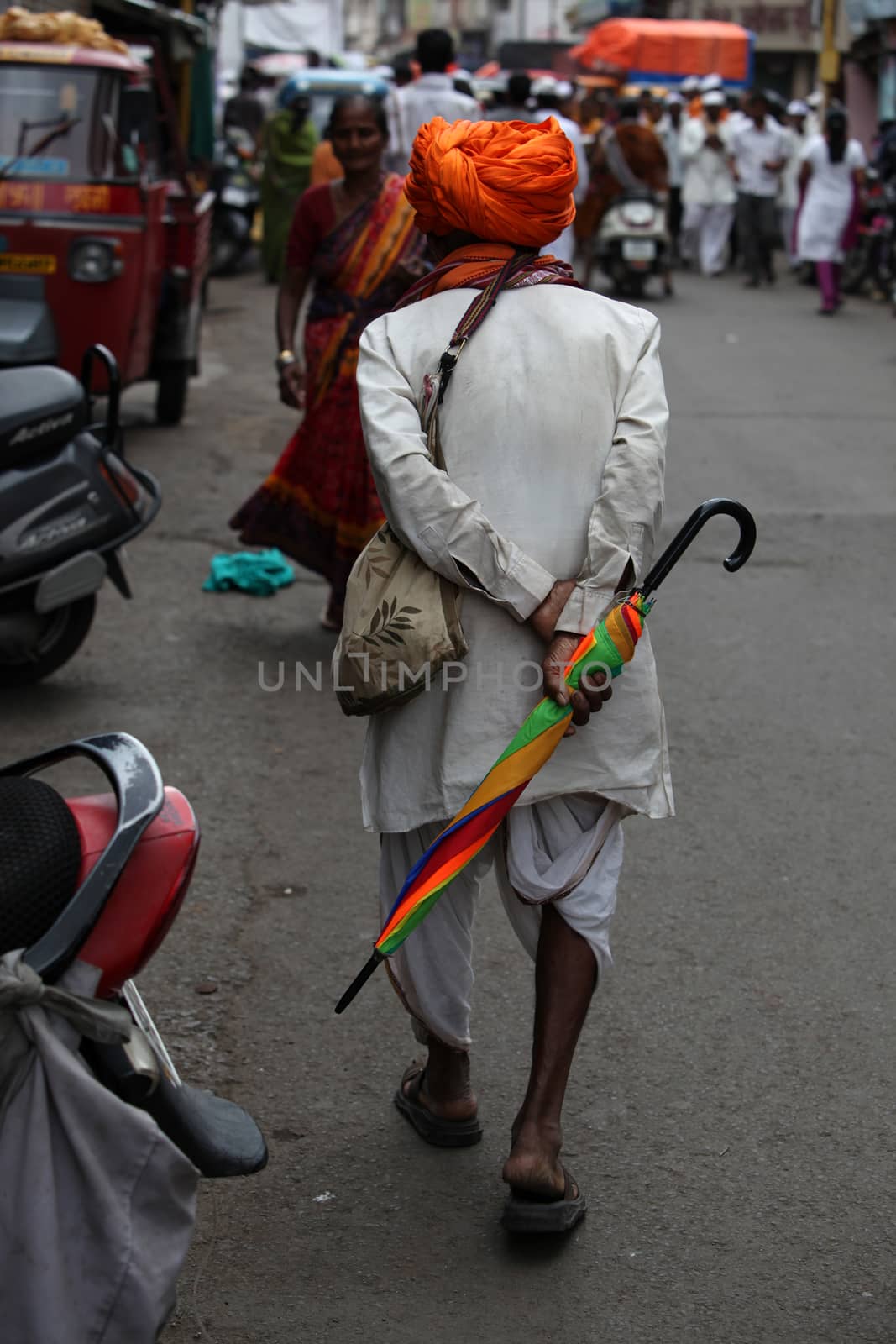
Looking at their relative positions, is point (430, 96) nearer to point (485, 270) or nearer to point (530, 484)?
point (485, 270)

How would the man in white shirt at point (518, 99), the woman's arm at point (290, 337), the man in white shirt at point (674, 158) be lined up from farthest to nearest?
the man in white shirt at point (674, 158), the man in white shirt at point (518, 99), the woman's arm at point (290, 337)

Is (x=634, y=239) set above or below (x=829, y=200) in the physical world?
below

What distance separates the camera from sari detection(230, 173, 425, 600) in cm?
565

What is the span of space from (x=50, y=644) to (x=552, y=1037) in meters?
3.21

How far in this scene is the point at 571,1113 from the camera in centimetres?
325

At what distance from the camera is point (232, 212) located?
60.3 feet

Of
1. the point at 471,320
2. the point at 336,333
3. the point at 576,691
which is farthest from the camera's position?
the point at 336,333

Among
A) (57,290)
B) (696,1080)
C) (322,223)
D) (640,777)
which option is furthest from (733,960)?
(57,290)

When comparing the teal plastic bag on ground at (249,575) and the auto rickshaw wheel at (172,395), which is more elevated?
the teal plastic bag on ground at (249,575)

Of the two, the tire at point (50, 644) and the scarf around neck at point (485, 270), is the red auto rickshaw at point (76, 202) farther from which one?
the scarf around neck at point (485, 270)

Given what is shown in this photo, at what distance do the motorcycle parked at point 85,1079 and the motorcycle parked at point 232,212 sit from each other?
52.6 ft

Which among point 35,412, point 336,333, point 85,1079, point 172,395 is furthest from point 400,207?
point 172,395

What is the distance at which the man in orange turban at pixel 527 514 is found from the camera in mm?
2830

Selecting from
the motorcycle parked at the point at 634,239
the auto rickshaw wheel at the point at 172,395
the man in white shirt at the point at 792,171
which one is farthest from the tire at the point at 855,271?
the auto rickshaw wheel at the point at 172,395
